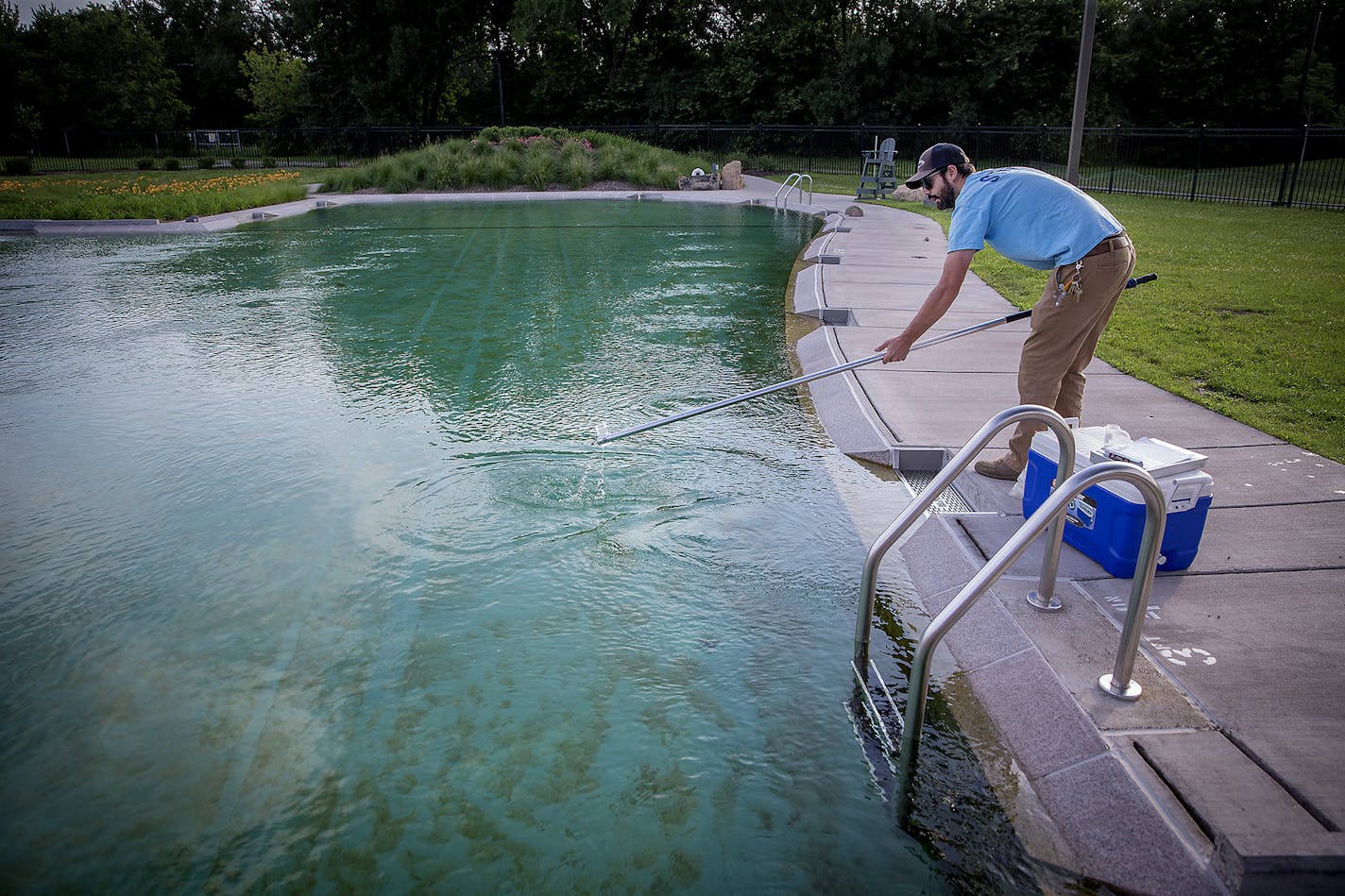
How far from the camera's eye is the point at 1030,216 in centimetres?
416

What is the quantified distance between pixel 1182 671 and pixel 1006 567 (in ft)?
3.64

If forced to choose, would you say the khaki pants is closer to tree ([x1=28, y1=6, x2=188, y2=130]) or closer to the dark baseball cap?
the dark baseball cap

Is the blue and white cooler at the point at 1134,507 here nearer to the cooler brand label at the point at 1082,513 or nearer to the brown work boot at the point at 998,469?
the cooler brand label at the point at 1082,513

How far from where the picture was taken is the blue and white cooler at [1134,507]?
3.40 m

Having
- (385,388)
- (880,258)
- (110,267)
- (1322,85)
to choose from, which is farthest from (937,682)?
(1322,85)

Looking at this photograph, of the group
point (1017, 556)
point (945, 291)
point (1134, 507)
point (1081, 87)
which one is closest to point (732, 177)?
point (1081, 87)

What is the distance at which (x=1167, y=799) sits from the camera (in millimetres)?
2357

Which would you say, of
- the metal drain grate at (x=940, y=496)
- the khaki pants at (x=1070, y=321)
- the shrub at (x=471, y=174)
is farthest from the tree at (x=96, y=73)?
the khaki pants at (x=1070, y=321)

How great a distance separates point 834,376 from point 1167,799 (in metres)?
4.92

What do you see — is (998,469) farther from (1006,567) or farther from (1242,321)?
(1242,321)

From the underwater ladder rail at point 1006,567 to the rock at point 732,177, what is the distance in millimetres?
23061

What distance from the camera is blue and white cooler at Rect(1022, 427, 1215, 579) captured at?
11.1 ft

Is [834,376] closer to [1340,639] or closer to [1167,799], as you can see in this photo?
[1340,639]

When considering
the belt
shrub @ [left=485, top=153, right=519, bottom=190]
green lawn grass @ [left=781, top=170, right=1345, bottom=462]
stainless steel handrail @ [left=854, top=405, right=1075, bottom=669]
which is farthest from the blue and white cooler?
shrub @ [left=485, top=153, right=519, bottom=190]
